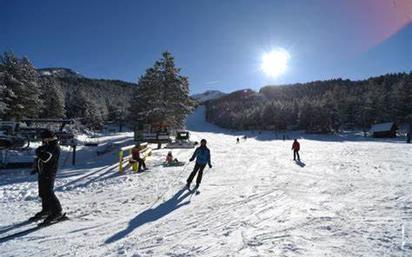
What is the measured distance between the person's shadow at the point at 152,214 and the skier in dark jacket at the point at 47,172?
5.77 ft

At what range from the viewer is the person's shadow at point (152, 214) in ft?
16.5

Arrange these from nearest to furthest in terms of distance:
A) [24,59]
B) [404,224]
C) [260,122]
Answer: [404,224] → [24,59] → [260,122]

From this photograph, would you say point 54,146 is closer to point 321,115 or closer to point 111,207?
point 111,207

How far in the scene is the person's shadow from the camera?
5.04 meters

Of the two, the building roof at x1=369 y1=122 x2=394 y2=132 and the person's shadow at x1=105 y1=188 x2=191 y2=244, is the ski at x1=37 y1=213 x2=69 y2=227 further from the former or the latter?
the building roof at x1=369 y1=122 x2=394 y2=132

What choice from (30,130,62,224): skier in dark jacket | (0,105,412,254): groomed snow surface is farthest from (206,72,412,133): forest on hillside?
(30,130,62,224): skier in dark jacket

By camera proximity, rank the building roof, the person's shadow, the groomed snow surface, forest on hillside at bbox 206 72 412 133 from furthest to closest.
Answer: forest on hillside at bbox 206 72 412 133 < the building roof < the person's shadow < the groomed snow surface

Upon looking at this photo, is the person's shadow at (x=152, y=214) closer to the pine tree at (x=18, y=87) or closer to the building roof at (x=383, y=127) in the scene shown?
the pine tree at (x=18, y=87)

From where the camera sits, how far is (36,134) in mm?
18578

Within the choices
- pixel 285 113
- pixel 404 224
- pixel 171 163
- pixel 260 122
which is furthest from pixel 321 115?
pixel 404 224

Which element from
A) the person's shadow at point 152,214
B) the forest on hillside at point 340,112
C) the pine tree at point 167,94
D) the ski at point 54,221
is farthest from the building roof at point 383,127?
the ski at point 54,221

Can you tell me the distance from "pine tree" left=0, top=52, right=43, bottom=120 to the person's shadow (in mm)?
30492

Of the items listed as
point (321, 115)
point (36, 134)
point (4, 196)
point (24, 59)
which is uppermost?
point (24, 59)

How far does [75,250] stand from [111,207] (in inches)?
101
